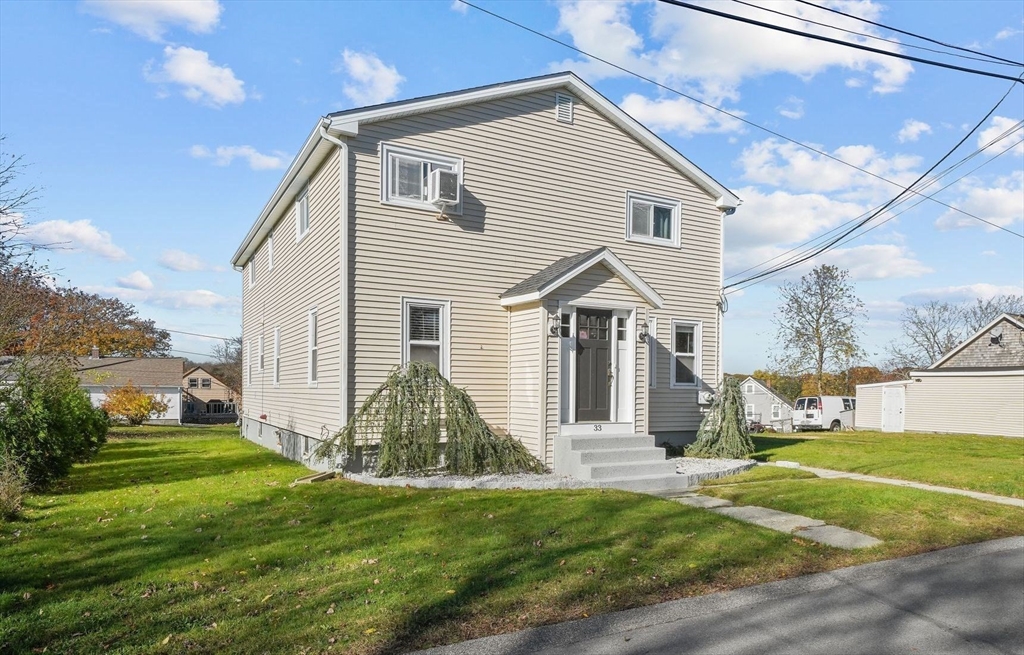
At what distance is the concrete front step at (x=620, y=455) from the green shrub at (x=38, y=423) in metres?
8.29

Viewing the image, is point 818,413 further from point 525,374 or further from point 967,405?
point 525,374

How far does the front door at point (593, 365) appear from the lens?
41.5ft

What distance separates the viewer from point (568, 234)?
47.4ft

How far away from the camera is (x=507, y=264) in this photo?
1363cm

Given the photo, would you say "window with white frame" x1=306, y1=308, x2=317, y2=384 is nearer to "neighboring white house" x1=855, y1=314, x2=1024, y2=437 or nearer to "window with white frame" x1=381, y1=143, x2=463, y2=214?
"window with white frame" x1=381, y1=143, x2=463, y2=214

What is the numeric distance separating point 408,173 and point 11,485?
24.6 feet

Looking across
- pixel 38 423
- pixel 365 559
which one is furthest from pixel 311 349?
pixel 365 559

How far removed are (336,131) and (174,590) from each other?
8.09m

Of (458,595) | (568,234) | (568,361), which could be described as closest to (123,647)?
(458,595)

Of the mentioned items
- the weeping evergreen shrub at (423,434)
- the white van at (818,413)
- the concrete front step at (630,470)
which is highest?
the weeping evergreen shrub at (423,434)

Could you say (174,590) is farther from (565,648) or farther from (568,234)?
(568,234)

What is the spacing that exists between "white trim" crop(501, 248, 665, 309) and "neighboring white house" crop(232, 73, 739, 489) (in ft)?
0.11

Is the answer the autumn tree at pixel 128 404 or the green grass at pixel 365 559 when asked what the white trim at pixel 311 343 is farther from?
the autumn tree at pixel 128 404

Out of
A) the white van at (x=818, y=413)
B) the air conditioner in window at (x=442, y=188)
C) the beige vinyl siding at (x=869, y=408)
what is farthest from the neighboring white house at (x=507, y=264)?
the beige vinyl siding at (x=869, y=408)
